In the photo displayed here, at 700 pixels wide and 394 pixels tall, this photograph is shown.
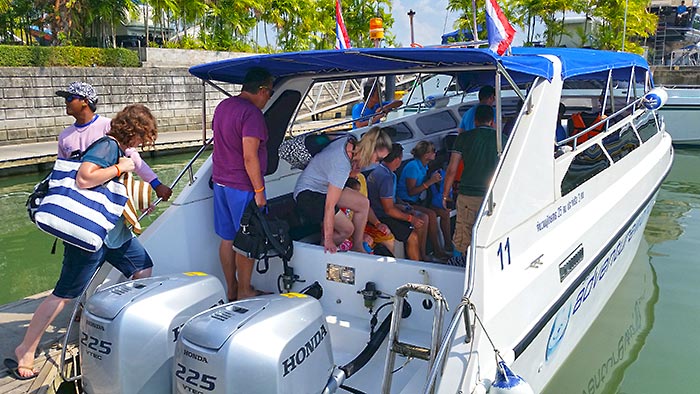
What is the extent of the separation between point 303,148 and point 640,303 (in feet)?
11.1

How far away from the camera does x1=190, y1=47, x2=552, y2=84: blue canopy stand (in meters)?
2.78

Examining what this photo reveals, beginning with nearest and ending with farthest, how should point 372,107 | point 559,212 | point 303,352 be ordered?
1. point 303,352
2. point 559,212
3. point 372,107

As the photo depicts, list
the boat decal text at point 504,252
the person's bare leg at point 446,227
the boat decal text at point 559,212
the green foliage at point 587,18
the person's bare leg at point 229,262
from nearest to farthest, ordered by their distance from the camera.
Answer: the boat decal text at point 504,252
the boat decal text at point 559,212
the person's bare leg at point 229,262
the person's bare leg at point 446,227
the green foliage at point 587,18

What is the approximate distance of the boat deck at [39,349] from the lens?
9.54 feet

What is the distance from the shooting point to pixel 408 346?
2447 millimetres

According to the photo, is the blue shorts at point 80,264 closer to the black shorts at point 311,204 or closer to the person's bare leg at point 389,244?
the black shorts at point 311,204

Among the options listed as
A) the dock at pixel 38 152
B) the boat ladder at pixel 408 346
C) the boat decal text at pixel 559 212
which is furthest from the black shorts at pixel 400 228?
the dock at pixel 38 152

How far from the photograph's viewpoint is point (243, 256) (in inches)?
132

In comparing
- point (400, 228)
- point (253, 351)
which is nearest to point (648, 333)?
point (400, 228)

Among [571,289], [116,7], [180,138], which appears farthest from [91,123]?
[116,7]

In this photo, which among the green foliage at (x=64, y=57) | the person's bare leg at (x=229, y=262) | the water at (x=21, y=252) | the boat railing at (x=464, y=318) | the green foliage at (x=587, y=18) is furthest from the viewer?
the green foliage at (x=587, y=18)

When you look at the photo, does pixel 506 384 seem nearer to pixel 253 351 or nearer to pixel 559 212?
pixel 253 351

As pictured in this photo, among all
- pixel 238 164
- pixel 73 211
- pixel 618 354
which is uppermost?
pixel 238 164

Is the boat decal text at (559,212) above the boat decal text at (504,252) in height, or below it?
above
